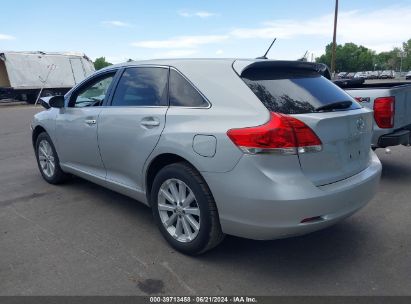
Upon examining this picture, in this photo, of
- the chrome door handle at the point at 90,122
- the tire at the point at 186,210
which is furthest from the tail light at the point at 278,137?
the chrome door handle at the point at 90,122

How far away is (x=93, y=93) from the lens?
4.72 m

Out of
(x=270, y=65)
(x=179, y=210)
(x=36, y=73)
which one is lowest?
(x=179, y=210)

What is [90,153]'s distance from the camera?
14.5ft

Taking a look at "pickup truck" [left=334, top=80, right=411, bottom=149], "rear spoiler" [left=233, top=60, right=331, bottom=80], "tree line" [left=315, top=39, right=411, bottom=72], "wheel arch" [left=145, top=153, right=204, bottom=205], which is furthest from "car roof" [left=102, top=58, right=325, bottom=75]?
"tree line" [left=315, top=39, right=411, bottom=72]

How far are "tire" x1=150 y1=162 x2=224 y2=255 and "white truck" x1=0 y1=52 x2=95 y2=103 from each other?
70.2ft

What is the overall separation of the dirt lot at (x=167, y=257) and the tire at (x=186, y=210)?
158mm

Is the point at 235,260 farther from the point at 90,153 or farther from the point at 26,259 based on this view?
the point at 90,153

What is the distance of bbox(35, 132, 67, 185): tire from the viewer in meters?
5.30

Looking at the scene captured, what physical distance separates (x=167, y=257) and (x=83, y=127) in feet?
6.32

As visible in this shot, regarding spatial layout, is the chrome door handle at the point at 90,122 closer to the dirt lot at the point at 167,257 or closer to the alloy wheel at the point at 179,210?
the dirt lot at the point at 167,257

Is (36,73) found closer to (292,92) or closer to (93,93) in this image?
(93,93)

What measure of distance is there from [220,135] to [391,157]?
5305 millimetres

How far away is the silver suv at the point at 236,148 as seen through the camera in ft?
9.16

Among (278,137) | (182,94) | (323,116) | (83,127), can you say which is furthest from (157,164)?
(323,116)
